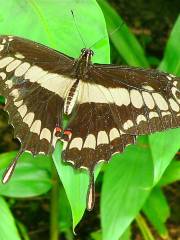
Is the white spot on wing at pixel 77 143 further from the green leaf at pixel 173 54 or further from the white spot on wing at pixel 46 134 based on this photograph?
the green leaf at pixel 173 54

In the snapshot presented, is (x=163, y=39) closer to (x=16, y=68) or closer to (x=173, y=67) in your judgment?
(x=173, y=67)

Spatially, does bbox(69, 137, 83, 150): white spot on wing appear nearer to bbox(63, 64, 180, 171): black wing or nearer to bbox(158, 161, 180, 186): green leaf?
Answer: bbox(63, 64, 180, 171): black wing

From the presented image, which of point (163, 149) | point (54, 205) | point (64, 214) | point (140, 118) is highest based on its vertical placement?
point (140, 118)

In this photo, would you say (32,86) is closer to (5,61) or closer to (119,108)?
(5,61)

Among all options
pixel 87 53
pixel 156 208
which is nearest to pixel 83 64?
pixel 87 53

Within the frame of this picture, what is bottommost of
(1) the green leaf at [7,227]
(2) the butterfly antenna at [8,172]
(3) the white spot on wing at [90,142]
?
(1) the green leaf at [7,227]

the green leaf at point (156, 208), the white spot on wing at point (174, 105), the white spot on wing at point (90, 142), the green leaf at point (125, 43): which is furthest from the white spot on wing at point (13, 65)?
the green leaf at point (156, 208)

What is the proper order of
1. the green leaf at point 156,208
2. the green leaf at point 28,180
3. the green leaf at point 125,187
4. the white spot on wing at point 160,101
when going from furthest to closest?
the green leaf at point 156,208 < the green leaf at point 28,180 < the green leaf at point 125,187 < the white spot on wing at point 160,101

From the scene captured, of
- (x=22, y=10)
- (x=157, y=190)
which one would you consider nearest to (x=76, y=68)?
(x=22, y=10)
